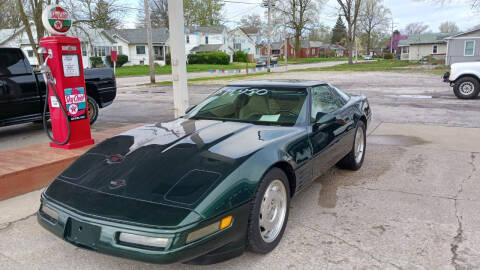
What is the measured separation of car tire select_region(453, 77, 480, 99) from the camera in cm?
1200

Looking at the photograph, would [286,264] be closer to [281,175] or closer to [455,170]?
[281,175]

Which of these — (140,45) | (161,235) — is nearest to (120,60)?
(140,45)

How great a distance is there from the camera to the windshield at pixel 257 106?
12.7 ft

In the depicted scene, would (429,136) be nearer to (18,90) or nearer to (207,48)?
(18,90)

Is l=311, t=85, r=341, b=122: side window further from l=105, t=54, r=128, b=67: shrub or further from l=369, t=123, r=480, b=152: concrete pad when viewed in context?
l=105, t=54, r=128, b=67: shrub

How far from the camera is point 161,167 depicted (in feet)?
9.14

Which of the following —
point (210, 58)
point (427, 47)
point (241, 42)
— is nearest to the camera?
point (210, 58)

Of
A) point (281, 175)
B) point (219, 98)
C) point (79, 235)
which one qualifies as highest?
point (219, 98)

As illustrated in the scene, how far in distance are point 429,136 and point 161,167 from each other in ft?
19.8

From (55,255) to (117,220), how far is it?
1.02m

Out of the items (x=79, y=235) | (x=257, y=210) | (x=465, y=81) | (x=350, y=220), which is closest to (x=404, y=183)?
(x=350, y=220)

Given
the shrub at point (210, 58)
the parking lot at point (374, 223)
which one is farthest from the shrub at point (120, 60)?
the parking lot at point (374, 223)

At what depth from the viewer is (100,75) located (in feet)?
28.3

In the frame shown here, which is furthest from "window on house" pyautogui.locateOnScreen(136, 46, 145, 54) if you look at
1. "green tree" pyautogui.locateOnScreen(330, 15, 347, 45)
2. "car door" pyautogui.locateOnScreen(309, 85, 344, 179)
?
"green tree" pyautogui.locateOnScreen(330, 15, 347, 45)
